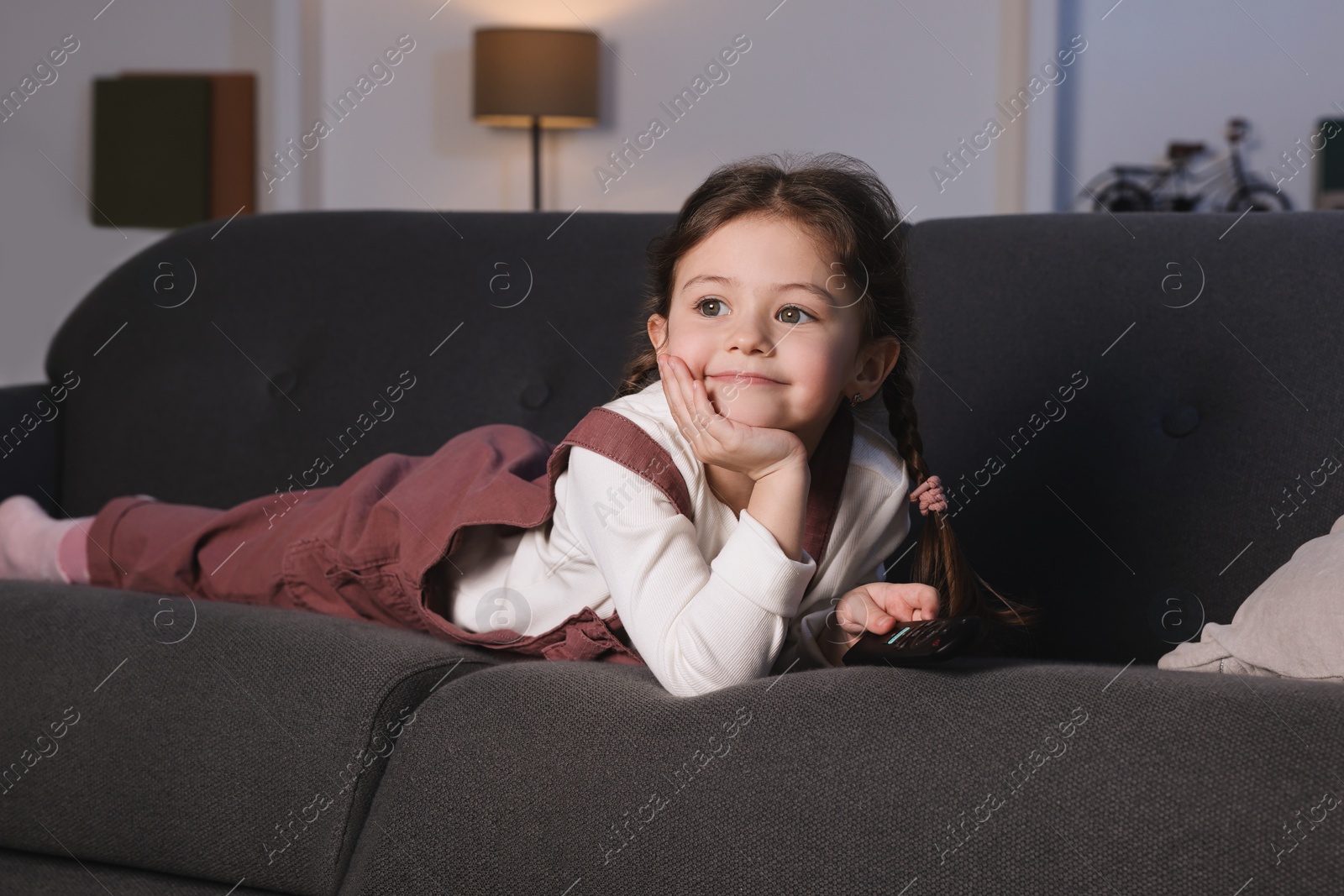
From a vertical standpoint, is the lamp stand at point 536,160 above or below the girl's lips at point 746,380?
above

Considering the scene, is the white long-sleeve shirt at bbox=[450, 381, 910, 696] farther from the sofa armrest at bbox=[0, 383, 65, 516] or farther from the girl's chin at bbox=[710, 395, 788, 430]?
the sofa armrest at bbox=[0, 383, 65, 516]

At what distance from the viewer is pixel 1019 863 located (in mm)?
713

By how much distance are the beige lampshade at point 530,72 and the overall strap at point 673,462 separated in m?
→ 2.28

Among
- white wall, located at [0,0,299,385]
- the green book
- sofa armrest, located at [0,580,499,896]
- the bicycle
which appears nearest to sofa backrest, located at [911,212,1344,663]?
sofa armrest, located at [0,580,499,896]

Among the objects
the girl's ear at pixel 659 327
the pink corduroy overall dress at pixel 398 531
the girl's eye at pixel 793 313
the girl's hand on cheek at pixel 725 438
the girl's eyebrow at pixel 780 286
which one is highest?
the girl's eyebrow at pixel 780 286

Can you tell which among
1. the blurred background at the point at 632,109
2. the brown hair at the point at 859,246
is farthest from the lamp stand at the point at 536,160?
the brown hair at the point at 859,246

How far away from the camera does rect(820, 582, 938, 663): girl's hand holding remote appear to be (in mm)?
935

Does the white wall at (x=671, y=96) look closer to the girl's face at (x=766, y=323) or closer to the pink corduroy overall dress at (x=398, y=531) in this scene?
the pink corduroy overall dress at (x=398, y=531)

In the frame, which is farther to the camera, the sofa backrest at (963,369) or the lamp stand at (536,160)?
the lamp stand at (536,160)

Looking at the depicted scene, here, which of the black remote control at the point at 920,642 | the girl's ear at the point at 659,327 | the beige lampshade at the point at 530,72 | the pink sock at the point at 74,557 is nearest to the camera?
the black remote control at the point at 920,642

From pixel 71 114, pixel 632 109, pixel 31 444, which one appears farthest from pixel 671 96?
pixel 31 444

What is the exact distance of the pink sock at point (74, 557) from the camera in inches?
55.8

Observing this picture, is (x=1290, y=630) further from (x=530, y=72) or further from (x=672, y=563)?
(x=530, y=72)

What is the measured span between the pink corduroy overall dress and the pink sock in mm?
10
